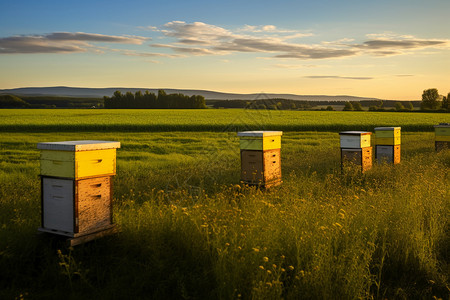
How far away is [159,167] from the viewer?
12320 mm

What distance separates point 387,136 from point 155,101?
6752cm

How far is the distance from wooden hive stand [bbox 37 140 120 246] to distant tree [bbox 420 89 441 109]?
9393cm

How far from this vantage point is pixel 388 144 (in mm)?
11883

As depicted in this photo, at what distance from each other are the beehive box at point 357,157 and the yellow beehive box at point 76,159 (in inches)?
272

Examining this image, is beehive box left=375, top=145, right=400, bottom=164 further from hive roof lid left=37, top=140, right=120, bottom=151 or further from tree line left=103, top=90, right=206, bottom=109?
tree line left=103, top=90, right=206, bottom=109

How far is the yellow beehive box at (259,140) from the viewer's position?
7.42 m

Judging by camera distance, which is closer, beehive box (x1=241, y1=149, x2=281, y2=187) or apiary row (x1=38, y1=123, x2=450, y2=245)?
apiary row (x1=38, y1=123, x2=450, y2=245)

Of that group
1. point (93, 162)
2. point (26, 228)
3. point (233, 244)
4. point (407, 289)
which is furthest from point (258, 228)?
point (26, 228)

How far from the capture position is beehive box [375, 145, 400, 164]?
465 inches

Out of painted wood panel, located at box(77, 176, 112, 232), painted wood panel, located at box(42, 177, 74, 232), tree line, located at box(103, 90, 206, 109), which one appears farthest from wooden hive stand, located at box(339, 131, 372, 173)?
tree line, located at box(103, 90, 206, 109)

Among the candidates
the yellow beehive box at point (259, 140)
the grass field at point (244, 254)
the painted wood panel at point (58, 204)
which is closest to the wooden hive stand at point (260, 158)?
the yellow beehive box at point (259, 140)

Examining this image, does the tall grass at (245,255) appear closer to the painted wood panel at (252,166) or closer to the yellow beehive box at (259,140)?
the painted wood panel at (252,166)

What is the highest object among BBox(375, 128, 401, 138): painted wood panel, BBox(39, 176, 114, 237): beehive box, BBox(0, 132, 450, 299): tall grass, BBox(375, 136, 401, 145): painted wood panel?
BBox(375, 128, 401, 138): painted wood panel

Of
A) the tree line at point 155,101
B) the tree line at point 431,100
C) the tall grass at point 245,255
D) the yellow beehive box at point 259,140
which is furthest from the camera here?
the tree line at point 431,100
